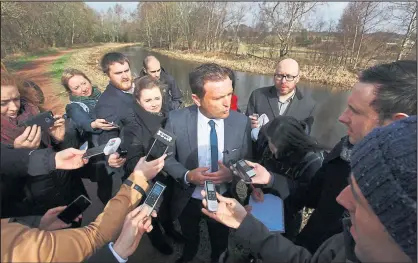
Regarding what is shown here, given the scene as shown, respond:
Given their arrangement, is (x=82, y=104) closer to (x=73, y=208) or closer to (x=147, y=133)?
(x=147, y=133)

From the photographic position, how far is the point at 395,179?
73 centimetres

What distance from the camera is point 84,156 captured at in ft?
5.57

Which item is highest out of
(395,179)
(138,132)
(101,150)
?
(395,179)

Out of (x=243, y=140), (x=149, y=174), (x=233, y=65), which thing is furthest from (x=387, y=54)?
(x=149, y=174)

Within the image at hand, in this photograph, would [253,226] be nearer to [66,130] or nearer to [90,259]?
[90,259]

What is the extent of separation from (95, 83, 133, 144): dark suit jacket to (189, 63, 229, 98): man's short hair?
957 millimetres

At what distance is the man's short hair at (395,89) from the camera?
4.28ft

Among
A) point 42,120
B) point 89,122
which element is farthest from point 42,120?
point 89,122

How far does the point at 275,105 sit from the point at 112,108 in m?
2.05

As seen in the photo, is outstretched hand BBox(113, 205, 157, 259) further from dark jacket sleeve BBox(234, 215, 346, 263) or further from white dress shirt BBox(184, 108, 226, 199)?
white dress shirt BBox(184, 108, 226, 199)

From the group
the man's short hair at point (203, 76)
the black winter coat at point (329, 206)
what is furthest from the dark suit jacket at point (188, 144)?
the black winter coat at point (329, 206)

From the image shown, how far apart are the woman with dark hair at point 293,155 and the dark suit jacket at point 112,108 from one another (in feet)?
5.57

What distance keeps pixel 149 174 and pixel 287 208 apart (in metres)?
1.27

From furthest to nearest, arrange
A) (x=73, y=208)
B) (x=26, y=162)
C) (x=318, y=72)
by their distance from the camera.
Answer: (x=318, y=72), (x=73, y=208), (x=26, y=162)
